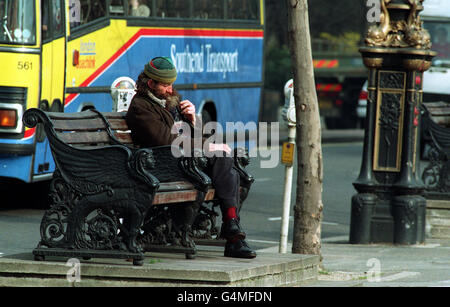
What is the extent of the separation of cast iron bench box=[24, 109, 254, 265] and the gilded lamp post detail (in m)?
3.93

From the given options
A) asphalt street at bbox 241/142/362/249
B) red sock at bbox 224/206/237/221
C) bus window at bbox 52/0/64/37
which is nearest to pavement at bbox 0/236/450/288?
red sock at bbox 224/206/237/221

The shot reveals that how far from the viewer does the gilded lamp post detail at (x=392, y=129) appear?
451 inches

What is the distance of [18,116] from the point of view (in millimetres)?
12961

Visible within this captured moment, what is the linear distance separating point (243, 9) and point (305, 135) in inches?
429

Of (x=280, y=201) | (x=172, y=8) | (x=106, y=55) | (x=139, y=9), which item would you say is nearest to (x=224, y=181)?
(x=106, y=55)

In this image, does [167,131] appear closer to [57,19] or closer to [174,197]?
[174,197]

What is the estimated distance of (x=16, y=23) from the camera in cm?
1324

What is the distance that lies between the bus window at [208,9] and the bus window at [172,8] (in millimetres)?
→ 333

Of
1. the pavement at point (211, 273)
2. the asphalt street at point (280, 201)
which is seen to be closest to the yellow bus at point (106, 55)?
the asphalt street at point (280, 201)

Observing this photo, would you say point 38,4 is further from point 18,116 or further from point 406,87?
point 406,87

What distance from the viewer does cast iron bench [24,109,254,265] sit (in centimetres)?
723

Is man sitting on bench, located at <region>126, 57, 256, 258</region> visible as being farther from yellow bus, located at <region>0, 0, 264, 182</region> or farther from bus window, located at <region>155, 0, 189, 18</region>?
bus window, located at <region>155, 0, 189, 18</region>

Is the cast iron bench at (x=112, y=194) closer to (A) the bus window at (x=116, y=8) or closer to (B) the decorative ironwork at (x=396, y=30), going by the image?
(B) the decorative ironwork at (x=396, y=30)
